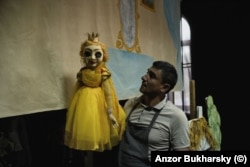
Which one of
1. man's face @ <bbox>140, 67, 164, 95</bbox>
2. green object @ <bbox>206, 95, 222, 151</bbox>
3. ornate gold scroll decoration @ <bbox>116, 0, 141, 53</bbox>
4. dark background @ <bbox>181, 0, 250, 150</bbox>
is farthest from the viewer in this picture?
dark background @ <bbox>181, 0, 250, 150</bbox>

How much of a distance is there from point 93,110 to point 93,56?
0.67ft

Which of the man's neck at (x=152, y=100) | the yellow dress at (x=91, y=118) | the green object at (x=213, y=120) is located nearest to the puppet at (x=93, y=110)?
the yellow dress at (x=91, y=118)

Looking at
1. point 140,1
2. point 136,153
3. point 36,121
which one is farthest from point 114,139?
point 140,1

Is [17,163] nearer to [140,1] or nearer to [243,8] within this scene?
[140,1]

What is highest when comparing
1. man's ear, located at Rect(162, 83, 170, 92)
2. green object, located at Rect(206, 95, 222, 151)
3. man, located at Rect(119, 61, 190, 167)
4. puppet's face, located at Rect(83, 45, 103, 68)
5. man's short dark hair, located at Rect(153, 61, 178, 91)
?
puppet's face, located at Rect(83, 45, 103, 68)

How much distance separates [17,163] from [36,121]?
0.25 meters

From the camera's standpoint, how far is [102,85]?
109cm

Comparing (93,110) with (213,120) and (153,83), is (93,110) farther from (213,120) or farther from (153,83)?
(213,120)

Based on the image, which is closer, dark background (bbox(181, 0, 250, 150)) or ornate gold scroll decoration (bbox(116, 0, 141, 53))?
ornate gold scroll decoration (bbox(116, 0, 141, 53))

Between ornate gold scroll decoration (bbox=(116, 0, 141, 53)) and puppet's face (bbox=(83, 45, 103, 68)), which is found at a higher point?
ornate gold scroll decoration (bbox=(116, 0, 141, 53))

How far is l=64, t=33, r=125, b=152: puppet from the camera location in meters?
0.98

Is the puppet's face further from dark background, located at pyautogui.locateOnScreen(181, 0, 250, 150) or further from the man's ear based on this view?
dark background, located at pyautogui.locateOnScreen(181, 0, 250, 150)

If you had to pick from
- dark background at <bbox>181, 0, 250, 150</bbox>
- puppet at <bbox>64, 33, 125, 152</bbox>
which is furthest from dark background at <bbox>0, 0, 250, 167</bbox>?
puppet at <bbox>64, 33, 125, 152</bbox>

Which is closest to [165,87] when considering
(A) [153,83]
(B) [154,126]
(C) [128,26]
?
(A) [153,83]
